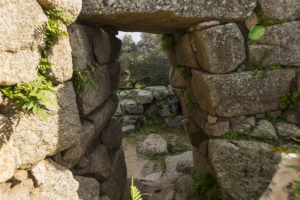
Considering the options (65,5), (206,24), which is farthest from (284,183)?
(206,24)

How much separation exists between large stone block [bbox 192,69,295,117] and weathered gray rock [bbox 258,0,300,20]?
997mm

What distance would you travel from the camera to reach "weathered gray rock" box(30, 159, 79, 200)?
7.16 feet

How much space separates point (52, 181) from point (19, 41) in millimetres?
1658

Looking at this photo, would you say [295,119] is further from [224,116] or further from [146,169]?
[146,169]

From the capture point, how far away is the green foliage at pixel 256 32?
11.7 feet

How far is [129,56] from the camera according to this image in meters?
17.6

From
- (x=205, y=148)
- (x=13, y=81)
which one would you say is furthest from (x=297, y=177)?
(x=205, y=148)

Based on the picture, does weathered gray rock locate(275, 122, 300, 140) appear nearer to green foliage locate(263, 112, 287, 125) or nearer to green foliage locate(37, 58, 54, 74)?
green foliage locate(263, 112, 287, 125)

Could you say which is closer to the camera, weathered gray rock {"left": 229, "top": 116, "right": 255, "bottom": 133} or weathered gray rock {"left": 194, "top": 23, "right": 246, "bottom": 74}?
weathered gray rock {"left": 194, "top": 23, "right": 246, "bottom": 74}

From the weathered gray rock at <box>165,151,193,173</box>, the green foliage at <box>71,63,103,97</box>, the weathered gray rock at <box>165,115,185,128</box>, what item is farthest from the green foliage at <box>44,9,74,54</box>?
the weathered gray rock at <box>165,115,185,128</box>

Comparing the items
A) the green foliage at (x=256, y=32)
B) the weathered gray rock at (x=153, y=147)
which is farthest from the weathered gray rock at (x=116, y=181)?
the weathered gray rock at (x=153, y=147)

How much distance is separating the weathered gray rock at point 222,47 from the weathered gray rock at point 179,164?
4.70 m

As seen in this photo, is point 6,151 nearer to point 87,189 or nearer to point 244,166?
point 87,189

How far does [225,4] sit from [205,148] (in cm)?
312
